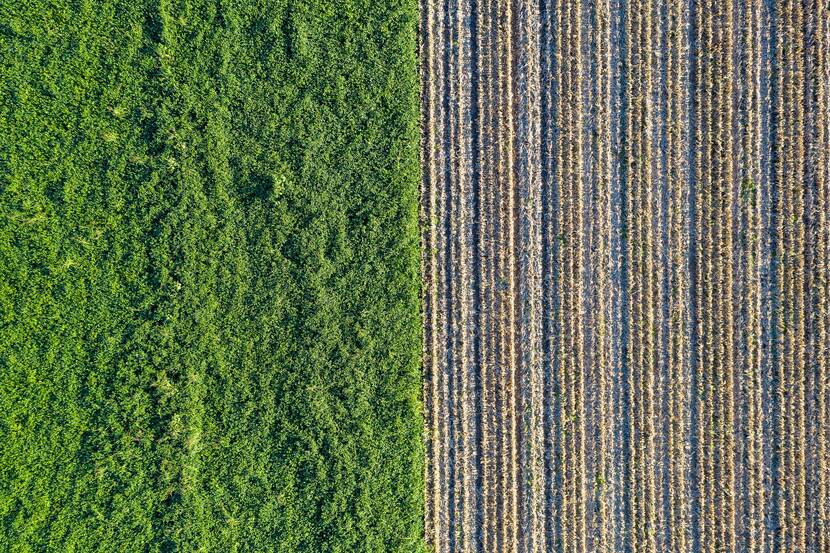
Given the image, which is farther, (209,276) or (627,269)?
(627,269)

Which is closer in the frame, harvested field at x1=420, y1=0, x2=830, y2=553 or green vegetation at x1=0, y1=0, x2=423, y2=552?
green vegetation at x1=0, y1=0, x2=423, y2=552

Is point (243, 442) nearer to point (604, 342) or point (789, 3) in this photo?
point (604, 342)

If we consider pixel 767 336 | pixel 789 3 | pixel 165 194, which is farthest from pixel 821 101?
pixel 165 194

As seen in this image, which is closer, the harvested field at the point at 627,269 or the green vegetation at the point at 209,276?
the green vegetation at the point at 209,276

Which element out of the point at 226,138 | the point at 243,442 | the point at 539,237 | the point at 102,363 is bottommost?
the point at 243,442

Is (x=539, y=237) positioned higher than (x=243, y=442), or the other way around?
(x=539, y=237)
